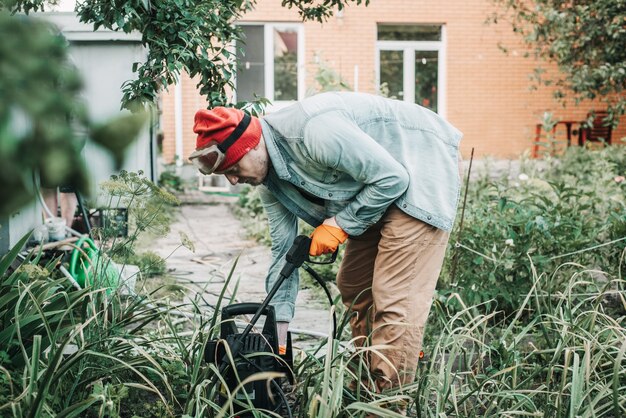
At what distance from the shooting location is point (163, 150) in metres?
13.1

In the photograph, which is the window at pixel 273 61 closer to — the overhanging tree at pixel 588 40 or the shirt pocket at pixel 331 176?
the overhanging tree at pixel 588 40


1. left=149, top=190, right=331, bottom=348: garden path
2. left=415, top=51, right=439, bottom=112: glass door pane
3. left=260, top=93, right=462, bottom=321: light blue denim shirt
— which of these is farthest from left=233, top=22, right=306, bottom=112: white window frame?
left=260, top=93, right=462, bottom=321: light blue denim shirt

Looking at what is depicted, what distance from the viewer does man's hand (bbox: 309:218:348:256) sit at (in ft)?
9.45

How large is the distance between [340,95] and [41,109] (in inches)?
98.5

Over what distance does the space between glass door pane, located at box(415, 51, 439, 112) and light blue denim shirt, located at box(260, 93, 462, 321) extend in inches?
447

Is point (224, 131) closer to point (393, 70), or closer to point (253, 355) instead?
point (253, 355)

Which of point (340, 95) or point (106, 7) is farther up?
point (106, 7)

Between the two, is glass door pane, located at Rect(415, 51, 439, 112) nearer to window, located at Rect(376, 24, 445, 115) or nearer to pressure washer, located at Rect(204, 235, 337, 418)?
window, located at Rect(376, 24, 445, 115)

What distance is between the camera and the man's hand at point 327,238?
288 cm

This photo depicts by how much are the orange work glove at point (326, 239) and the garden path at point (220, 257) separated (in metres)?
0.34

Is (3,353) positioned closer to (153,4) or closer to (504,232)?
(153,4)

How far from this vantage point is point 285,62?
13.5m

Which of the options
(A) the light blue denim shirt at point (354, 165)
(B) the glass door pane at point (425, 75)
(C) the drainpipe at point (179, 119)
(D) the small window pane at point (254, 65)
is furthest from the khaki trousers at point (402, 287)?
(B) the glass door pane at point (425, 75)

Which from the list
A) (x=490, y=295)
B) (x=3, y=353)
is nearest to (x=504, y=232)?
(x=490, y=295)
